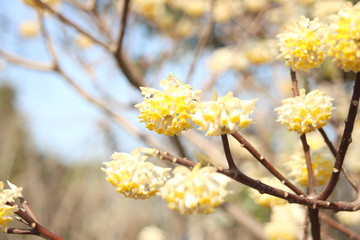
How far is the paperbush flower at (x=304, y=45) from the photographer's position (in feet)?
2.63

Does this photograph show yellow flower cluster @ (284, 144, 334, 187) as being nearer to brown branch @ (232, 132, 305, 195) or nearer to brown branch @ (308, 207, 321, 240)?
brown branch @ (308, 207, 321, 240)

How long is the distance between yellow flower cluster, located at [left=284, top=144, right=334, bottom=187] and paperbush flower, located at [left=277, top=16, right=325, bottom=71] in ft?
1.08

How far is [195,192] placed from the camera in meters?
0.63

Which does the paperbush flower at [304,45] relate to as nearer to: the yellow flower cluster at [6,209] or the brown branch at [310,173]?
the brown branch at [310,173]

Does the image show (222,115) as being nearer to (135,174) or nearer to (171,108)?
(171,108)

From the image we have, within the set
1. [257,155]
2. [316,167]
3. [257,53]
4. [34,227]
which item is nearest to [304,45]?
[257,155]

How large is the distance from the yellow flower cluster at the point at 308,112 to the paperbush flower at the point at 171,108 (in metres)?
0.26

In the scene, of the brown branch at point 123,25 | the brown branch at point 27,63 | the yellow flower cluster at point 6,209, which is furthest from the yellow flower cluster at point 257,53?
the yellow flower cluster at point 6,209

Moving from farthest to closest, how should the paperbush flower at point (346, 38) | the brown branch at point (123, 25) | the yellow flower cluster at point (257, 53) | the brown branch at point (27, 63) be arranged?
the yellow flower cluster at point (257, 53) < the brown branch at point (27, 63) < the brown branch at point (123, 25) < the paperbush flower at point (346, 38)

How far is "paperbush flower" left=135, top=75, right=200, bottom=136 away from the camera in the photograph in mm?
718

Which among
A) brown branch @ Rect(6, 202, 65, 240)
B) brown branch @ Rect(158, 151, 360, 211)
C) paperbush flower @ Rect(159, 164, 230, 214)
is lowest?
brown branch @ Rect(6, 202, 65, 240)

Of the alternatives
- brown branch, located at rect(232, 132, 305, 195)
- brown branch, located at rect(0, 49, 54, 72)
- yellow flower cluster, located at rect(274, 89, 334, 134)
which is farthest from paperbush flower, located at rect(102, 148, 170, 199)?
brown branch, located at rect(0, 49, 54, 72)

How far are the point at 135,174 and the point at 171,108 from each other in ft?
0.51

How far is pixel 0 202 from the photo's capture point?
0.76 metres
